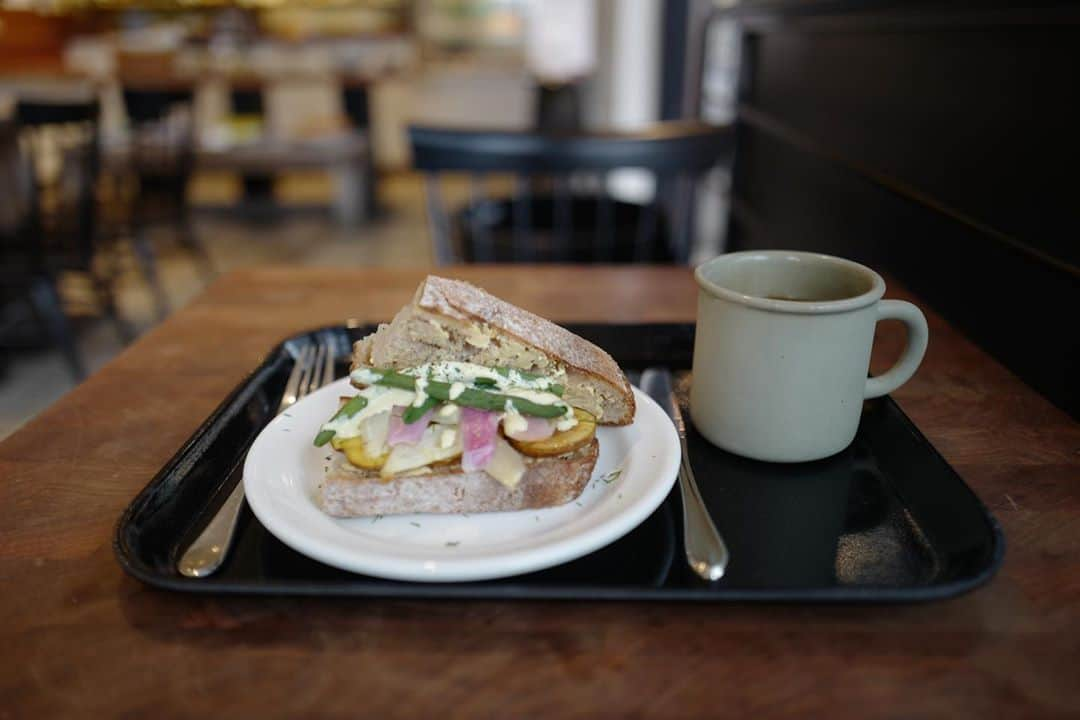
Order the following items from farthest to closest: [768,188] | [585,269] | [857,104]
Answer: [768,188] → [857,104] → [585,269]

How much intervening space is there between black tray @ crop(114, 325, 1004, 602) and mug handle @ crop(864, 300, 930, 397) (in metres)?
0.05

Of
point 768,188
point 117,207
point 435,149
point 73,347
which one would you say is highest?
point 435,149

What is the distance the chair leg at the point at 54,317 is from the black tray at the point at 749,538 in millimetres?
2396

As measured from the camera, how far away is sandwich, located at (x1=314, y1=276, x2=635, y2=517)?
65 cm

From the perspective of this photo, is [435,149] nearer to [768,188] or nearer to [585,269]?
[585,269]

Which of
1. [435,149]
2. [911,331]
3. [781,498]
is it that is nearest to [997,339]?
[911,331]

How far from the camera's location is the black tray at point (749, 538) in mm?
536

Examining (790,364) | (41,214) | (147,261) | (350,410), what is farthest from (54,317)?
(790,364)

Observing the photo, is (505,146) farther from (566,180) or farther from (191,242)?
(191,242)

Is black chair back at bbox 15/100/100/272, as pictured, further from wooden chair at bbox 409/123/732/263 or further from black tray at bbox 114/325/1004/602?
black tray at bbox 114/325/1004/602

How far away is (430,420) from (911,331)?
47 cm

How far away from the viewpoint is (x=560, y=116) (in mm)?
3842

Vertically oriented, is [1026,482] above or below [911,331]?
below

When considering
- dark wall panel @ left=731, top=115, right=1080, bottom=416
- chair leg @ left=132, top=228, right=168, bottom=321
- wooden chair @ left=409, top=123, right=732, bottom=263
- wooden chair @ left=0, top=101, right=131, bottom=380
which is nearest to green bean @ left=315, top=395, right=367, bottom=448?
dark wall panel @ left=731, top=115, right=1080, bottom=416
